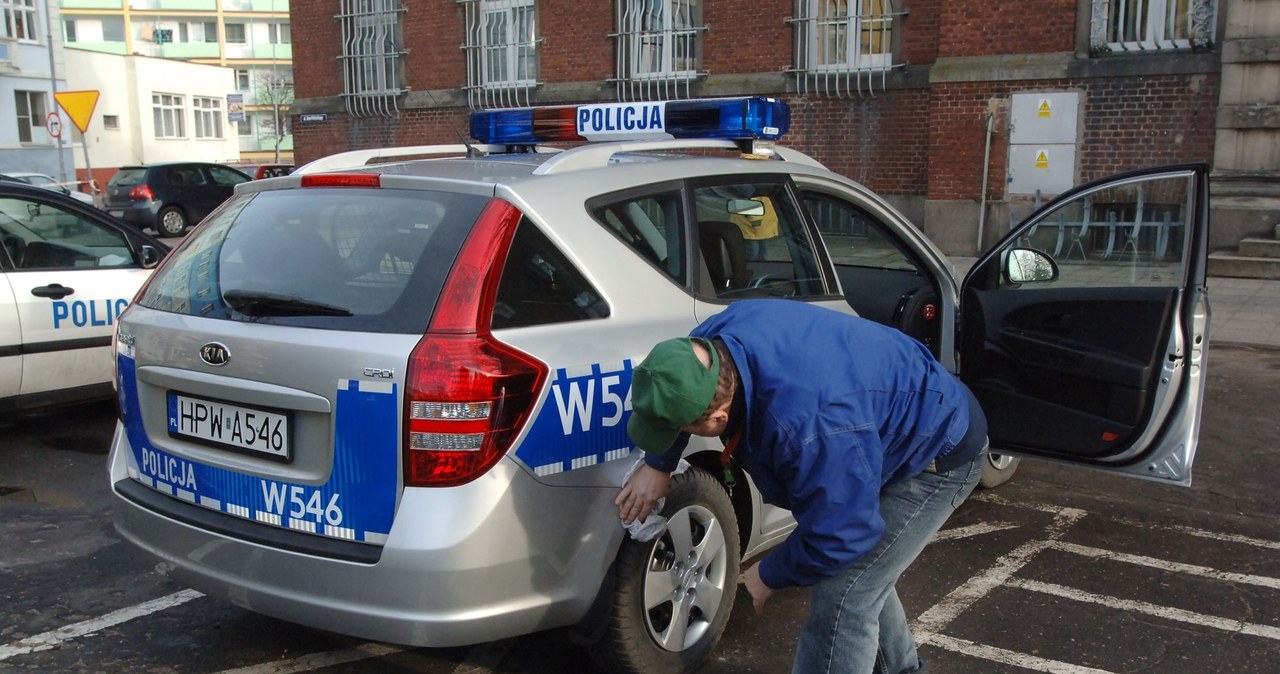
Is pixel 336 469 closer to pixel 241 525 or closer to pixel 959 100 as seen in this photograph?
pixel 241 525

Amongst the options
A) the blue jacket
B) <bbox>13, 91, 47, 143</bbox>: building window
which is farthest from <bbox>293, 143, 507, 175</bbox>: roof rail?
<bbox>13, 91, 47, 143</bbox>: building window

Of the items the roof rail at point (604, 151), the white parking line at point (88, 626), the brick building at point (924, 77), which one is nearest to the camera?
the roof rail at point (604, 151)

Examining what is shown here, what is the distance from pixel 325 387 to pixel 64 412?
5.20m

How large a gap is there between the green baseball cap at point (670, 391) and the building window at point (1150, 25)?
44.3 ft

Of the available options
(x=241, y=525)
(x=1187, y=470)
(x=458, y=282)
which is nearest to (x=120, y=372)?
(x=241, y=525)

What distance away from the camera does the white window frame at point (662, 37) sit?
58.8 ft

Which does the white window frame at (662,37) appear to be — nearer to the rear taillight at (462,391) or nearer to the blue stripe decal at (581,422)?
the blue stripe decal at (581,422)

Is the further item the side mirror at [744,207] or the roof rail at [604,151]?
the side mirror at [744,207]

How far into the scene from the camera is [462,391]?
291cm

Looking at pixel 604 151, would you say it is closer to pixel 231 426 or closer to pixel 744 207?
pixel 744 207

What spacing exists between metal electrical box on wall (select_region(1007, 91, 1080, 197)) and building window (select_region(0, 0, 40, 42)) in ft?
114

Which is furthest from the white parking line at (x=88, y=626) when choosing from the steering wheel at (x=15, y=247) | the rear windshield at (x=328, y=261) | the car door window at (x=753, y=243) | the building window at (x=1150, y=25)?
the building window at (x=1150, y=25)

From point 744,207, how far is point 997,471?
2360mm

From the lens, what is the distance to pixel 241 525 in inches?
127
